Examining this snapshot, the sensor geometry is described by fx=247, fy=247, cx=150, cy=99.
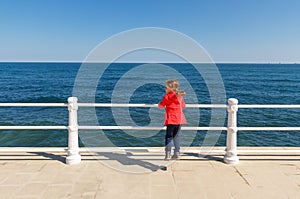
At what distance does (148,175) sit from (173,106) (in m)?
1.16

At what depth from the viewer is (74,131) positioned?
4.39 meters

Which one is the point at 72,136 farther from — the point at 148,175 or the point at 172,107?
the point at 172,107

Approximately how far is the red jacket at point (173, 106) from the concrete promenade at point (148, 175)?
81 centimetres

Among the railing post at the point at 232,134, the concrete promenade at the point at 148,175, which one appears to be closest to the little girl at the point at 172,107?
the concrete promenade at the point at 148,175

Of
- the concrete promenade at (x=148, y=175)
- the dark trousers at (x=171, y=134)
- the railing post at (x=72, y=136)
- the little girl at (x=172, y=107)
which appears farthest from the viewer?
the railing post at (x=72, y=136)

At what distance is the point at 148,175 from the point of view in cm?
388

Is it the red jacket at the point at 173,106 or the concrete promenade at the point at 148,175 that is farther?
the red jacket at the point at 173,106

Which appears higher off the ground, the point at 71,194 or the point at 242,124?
the point at 71,194

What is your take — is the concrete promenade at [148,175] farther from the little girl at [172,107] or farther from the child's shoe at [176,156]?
the little girl at [172,107]

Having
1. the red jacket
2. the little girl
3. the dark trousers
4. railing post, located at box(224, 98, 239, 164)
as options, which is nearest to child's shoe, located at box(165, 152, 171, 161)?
the dark trousers

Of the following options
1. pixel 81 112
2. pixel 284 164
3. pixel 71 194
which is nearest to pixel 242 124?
pixel 81 112

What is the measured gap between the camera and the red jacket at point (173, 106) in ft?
13.1

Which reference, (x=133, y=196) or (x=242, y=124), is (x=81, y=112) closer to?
(x=242, y=124)

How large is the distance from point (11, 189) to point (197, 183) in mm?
2592
